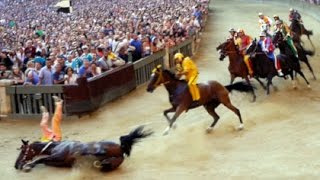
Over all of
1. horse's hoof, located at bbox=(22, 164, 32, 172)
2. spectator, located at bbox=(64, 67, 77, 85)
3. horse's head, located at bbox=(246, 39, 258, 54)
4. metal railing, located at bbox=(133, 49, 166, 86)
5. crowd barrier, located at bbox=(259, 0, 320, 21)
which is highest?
horse's head, located at bbox=(246, 39, 258, 54)

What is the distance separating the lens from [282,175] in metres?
10.2

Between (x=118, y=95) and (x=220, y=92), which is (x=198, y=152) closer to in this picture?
(x=220, y=92)

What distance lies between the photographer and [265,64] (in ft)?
58.3

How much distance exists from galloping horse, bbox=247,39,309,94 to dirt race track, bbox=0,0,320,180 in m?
0.53

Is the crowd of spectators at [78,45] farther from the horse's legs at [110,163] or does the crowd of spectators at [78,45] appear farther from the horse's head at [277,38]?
the horse's legs at [110,163]

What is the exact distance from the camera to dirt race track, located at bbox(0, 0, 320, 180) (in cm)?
1065

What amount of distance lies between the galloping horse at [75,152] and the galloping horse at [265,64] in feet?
24.9

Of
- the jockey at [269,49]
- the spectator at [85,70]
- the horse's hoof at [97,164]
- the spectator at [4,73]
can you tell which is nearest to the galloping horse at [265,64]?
the jockey at [269,49]

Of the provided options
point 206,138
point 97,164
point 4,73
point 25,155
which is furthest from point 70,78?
point 97,164

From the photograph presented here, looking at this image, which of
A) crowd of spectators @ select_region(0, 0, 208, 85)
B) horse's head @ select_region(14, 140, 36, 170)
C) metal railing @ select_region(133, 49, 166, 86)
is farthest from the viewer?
metal railing @ select_region(133, 49, 166, 86)

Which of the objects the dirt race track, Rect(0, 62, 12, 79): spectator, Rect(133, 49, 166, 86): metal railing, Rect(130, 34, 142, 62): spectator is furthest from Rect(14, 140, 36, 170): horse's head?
Rect(130, 34, 142, 62): spectator

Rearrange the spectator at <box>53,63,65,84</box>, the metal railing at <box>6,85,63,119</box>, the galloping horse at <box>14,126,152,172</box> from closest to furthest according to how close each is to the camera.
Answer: the galloping horse at <box>14,126,152,172</box>
the metal railing at <box>6,85,63,119</box>
the spectator at <box>53,63,65,84</box>

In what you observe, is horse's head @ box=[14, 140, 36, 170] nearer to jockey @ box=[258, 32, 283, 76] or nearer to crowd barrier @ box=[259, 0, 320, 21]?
jockey @ box=[258, 32, 283, 76]

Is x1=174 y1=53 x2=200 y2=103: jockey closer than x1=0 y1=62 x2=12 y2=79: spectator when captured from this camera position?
Yes
